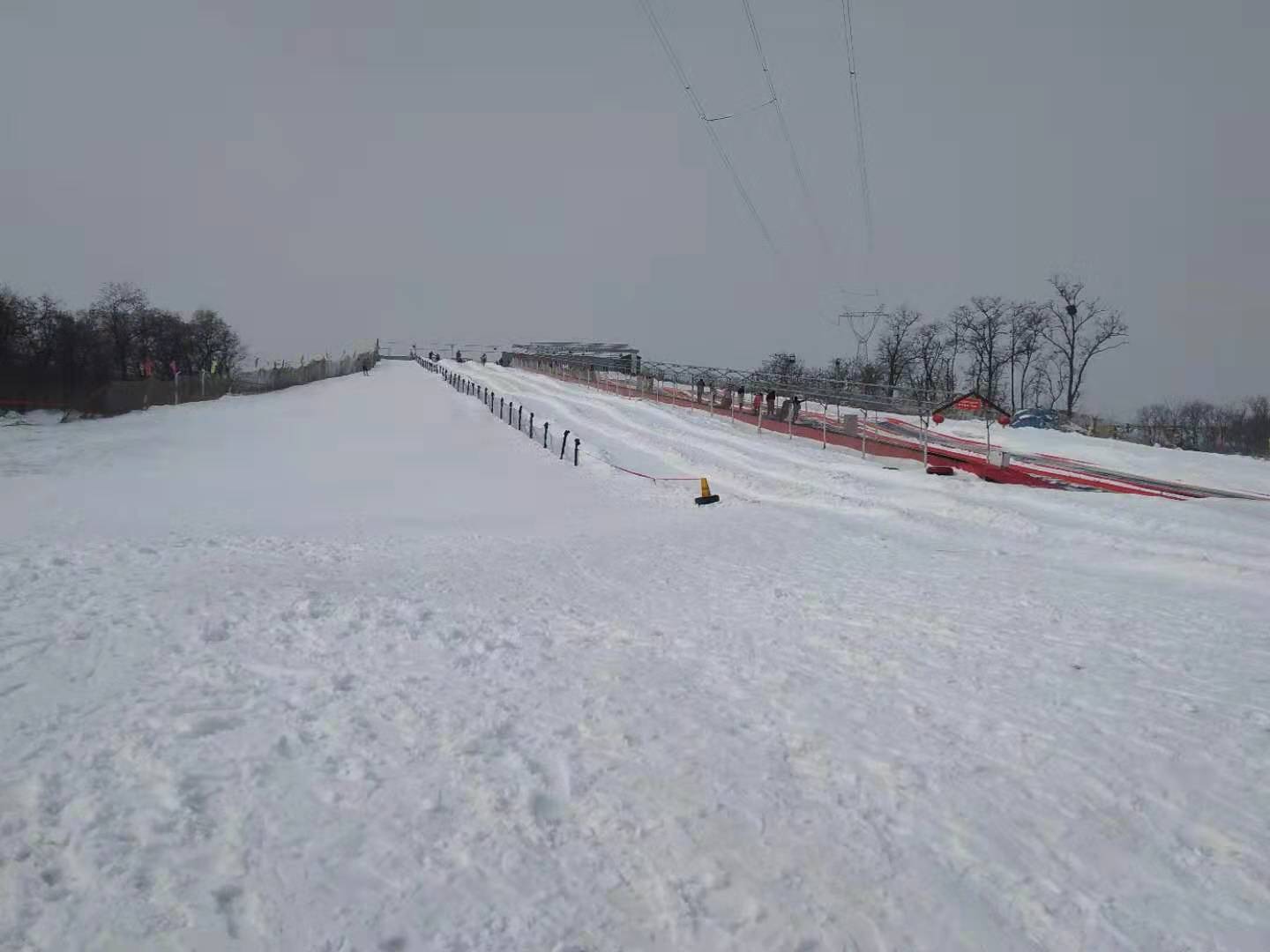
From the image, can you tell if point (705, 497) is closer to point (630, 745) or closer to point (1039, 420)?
point (630, 745)

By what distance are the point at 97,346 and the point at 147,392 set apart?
3861cm

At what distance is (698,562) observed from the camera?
12.3 meters

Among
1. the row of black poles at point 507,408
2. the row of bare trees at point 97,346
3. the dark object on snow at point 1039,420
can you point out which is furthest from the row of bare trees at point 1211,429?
the row of bare trees at point 97,346

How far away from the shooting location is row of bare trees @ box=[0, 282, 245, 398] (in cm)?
3819

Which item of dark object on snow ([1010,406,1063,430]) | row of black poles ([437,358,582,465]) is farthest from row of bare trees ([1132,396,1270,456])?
row of black poles ([437,358,582,465])

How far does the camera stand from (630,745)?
579 centimetres

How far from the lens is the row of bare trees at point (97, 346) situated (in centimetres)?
3819

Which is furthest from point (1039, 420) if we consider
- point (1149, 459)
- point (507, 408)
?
point (507, 408)

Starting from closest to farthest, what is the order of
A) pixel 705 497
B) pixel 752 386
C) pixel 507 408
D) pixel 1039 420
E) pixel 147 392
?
pixel 705 497
pixel 147 392
pixel 1039 420
pixel 507 408
pixel 752 386

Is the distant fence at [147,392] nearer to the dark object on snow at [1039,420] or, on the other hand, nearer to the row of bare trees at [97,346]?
the row of bare trees at [97,346]

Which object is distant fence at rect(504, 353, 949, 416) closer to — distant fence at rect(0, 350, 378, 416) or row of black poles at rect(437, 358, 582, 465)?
row of black poles at rect(437, 358, 582, 465)

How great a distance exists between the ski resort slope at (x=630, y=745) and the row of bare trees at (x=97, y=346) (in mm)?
31157

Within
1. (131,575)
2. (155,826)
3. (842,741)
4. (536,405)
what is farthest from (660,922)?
(536,405)

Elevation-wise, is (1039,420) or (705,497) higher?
(1039,420)
